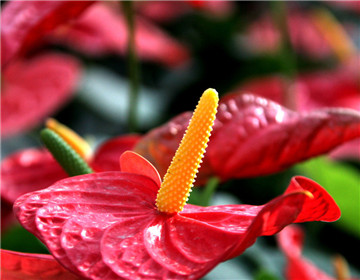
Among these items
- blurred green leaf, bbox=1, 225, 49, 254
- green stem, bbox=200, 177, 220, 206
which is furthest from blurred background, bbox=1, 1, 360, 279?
green stem, bbox=200, 177, 220, 206

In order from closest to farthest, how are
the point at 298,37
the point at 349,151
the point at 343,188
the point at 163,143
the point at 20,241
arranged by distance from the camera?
the point at 163,143, the point at 20,241, the point at 343,188, the point at 349,151, the point at 298,37

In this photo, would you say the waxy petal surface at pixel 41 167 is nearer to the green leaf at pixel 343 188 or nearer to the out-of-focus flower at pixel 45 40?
the out-of-focus flower at pixel 45 40

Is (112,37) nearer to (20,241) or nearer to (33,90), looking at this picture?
(33,90)

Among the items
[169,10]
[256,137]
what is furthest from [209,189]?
[169,10]

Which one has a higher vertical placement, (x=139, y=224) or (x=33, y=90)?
(x=139, y=224)

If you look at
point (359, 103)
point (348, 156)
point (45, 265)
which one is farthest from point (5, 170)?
point (359, 103)
